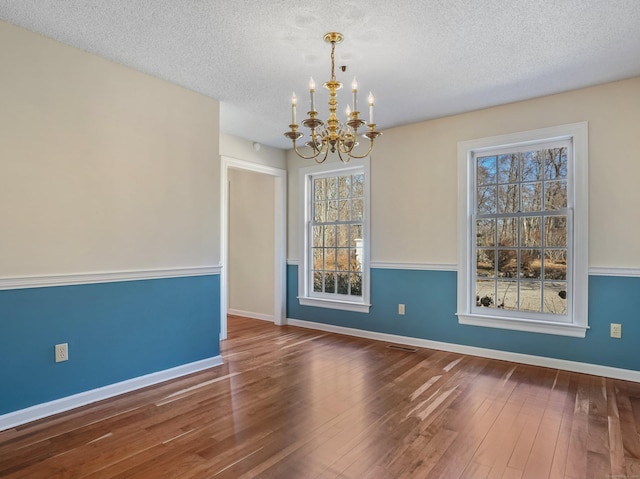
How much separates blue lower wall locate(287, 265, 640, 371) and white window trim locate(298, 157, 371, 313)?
88 mm

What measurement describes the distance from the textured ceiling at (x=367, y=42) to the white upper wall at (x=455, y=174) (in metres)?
0.22

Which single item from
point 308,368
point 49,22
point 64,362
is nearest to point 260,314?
point 308,368

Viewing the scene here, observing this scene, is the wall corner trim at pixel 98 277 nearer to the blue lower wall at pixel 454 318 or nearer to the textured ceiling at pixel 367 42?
the textured ceiling at pixel 367 42

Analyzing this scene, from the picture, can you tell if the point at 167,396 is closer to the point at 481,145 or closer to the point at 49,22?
the point at 49,22

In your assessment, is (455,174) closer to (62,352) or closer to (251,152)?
(251,152)

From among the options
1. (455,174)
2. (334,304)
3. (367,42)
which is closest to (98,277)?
(367,42)

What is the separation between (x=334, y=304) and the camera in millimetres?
5086

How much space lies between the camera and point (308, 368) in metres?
3.60

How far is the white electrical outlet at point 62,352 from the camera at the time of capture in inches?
103

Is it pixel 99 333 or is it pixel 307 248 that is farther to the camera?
pixel 307 248

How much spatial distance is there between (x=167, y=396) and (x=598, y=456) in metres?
2.83

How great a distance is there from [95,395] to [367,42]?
320 centimetres

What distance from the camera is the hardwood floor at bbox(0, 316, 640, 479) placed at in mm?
1986

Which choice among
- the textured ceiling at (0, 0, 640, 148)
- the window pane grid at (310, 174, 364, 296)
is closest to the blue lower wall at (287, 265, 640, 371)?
the window pane grid at (310, 174, 364, 296)
